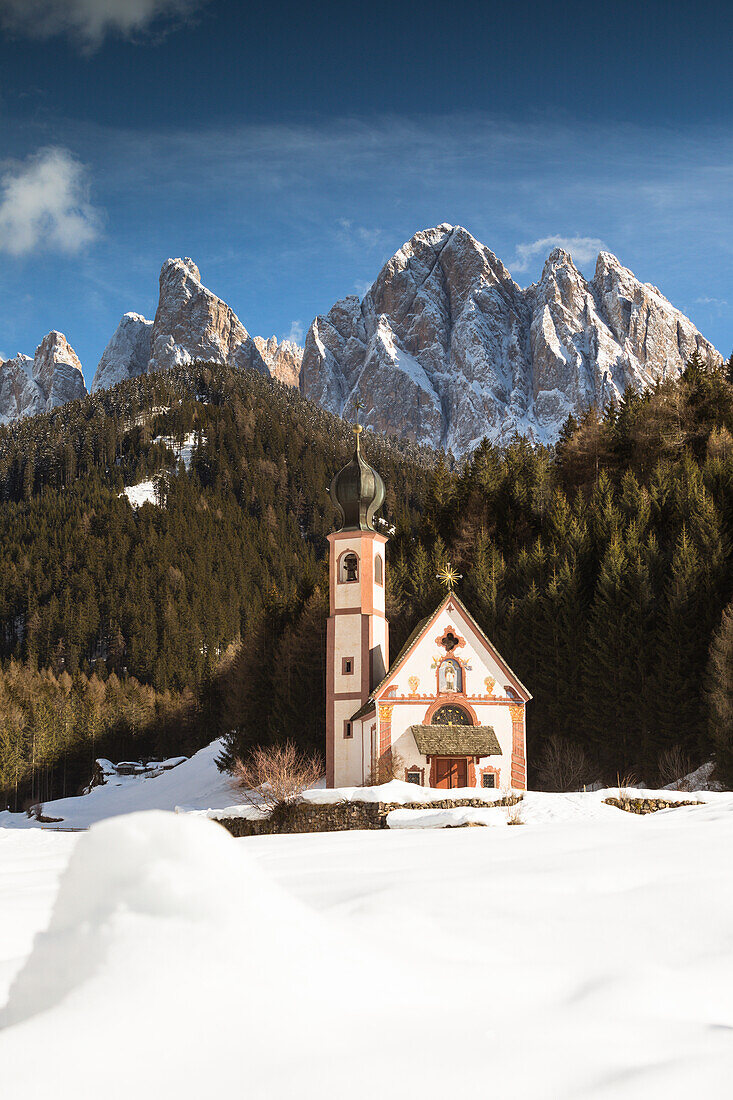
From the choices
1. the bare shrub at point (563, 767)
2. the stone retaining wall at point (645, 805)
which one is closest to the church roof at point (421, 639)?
the bare shrub at point (563, 767)

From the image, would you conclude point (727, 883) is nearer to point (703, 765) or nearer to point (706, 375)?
point (703, 765)

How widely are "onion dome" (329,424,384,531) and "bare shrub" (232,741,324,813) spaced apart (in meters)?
9.84

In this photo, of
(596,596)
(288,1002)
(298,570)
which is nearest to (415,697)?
(596,596)

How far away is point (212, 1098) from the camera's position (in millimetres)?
A: 3066

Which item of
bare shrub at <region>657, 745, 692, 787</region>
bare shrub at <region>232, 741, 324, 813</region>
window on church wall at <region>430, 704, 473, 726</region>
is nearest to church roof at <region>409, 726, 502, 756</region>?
window on church wall at <region>430, 704, 473, 726</region>

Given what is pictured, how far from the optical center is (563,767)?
123 ft

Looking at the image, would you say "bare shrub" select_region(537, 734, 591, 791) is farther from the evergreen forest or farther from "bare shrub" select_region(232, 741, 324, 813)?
"bare shrub" select_region(232, 741, 324, 813)

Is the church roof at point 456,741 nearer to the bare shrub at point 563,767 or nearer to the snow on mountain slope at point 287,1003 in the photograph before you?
the bare shrub at point 563,767

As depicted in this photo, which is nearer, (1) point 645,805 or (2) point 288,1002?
(2) point 288,1002

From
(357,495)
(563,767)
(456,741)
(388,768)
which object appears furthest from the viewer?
(357,495)

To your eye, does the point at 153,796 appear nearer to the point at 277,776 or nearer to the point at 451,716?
the point at 451,716

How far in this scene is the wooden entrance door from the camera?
1299 inches

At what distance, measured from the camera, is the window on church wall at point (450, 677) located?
34.3 meters

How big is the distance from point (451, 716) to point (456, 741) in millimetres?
1295
